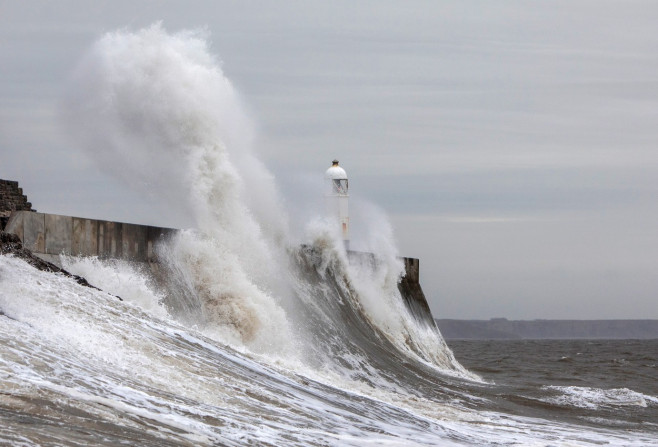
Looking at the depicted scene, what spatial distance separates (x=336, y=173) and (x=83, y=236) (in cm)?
1333

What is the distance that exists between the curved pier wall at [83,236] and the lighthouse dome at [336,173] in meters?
11.5

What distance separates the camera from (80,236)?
9.06 m

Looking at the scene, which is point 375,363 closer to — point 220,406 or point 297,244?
point 297,244

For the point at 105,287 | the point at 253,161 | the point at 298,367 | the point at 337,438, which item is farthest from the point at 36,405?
the point at 253,161

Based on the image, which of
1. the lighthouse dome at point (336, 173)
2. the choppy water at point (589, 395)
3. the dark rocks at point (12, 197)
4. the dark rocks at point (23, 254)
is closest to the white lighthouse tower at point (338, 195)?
the lighthouse dome at point (336, 173)

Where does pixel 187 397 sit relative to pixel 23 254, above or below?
below

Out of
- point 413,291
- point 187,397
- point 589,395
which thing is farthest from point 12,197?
point 413,291

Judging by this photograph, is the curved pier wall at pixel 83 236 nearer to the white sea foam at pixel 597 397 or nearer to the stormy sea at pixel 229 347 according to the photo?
A: the stormy sea at pixel 229 347

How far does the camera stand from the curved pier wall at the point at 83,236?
845 centimetres

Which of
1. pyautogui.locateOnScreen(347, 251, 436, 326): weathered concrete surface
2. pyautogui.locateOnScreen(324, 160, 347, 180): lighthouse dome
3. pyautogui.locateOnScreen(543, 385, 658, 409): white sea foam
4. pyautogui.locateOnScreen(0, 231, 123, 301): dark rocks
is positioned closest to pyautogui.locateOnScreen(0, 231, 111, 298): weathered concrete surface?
pyautogui.locateOnScreen(0, 231, 123, 301): dark rocks

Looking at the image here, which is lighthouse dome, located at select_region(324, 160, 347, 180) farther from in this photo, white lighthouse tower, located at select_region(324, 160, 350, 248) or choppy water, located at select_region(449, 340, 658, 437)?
choppy water, located at select_region(449, 340, 658, 437)

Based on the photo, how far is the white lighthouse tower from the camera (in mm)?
20391

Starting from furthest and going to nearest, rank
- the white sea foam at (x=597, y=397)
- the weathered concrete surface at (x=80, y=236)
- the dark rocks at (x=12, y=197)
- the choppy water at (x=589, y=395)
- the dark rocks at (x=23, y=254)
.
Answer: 1. the white sea foam at (x=597, y=397)
2. the dark rocks at (x=12, y=197)
3. the choppy water at (x=589, y=395)
4. the weathered concrete surface at (x=80, y=236)
5. the dark rocks at (x=23, y=254)

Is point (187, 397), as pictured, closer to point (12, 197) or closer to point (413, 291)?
point (12, 197)
